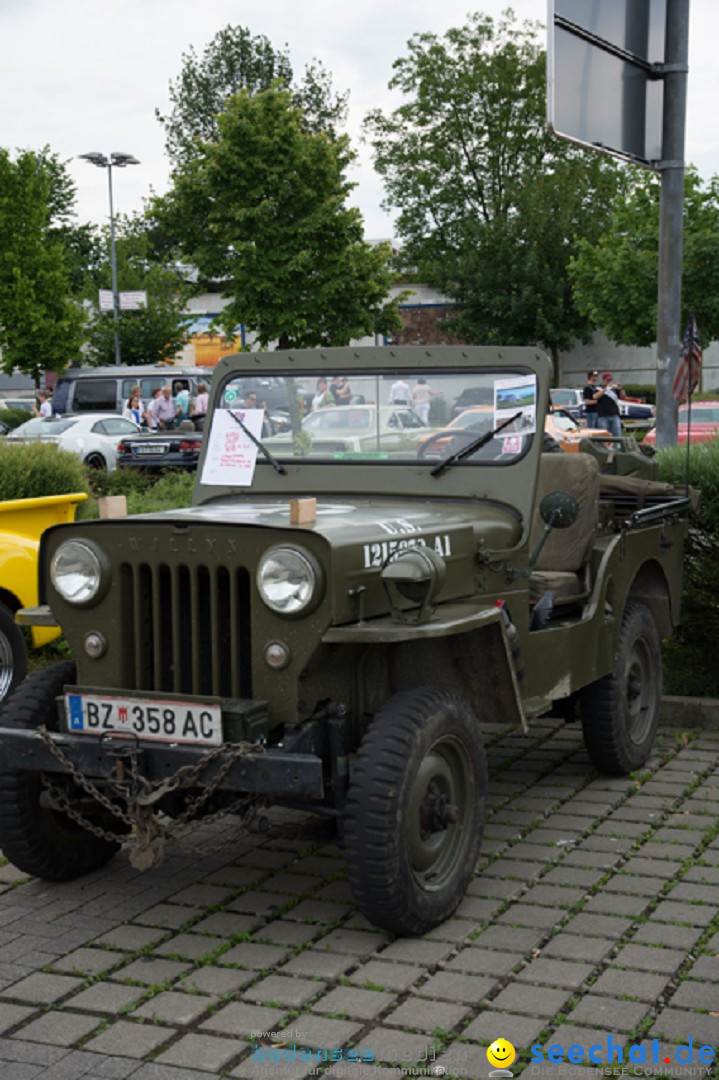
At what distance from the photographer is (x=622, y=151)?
8.77m

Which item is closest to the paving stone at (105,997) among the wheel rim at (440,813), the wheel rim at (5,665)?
the wheel rim at (440,813)

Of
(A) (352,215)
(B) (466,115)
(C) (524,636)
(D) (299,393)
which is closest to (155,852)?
(C) (524,636)

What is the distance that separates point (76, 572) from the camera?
4.82m

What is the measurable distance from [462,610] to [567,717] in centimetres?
185

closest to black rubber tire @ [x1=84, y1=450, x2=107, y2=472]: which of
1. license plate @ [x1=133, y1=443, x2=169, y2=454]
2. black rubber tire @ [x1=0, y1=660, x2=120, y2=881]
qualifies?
license plate @ [x1=133, y1=443, x2=169, y2=454]

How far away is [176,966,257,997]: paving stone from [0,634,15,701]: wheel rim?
3.46 meters

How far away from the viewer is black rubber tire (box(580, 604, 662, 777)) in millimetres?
6203

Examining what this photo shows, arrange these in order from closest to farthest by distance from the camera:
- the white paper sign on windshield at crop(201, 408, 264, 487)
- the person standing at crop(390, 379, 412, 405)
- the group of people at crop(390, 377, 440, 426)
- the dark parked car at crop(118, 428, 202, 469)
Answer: the group of people at crop(390, 377, 440, 426)
the person standing at crop(390, 379, 412, 405)
the white paper sign on windshield at crop(201, 408, 264, 487)
the dark parked car at crop(118, 428, 202, 469)

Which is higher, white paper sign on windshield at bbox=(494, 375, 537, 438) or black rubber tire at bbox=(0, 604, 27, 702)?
white paper sign on windshield at bbox=(494, 375, 537, 438)

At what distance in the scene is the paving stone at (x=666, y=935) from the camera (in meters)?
4.43

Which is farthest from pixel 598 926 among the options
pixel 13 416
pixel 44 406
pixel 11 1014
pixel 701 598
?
pixel 13 416

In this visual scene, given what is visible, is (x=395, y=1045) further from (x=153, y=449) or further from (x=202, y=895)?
(x=153, y=449)

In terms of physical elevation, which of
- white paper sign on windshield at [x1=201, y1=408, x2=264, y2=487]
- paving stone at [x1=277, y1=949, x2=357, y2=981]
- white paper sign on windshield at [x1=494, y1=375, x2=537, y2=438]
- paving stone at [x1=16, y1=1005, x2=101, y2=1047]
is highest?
white paper sign on windshield at [x1=494, y1=375, x2=537, y2=438]

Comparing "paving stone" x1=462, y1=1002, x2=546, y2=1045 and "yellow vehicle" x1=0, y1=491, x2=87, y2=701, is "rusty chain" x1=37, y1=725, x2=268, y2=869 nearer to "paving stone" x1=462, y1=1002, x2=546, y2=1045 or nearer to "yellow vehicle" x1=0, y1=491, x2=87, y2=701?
"paving stone" x1=462, y1=1002, x2=546, y2=1045
